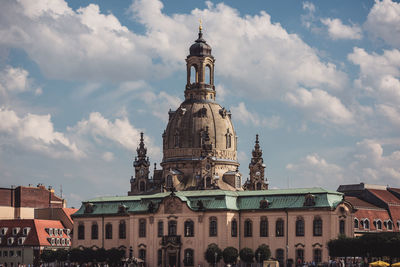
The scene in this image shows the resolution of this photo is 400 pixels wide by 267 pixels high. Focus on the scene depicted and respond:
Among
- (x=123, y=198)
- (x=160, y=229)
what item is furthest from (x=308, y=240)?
(x=123, y=198)

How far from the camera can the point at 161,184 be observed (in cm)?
15288

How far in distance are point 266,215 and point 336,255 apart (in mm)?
14585

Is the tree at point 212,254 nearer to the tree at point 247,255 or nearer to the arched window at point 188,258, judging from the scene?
the tree at point 247,255

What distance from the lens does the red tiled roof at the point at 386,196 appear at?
15539 centimetres

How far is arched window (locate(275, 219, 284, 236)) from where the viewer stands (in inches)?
4815

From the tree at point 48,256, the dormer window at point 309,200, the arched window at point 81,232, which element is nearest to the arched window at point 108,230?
the arched window at point 81,232

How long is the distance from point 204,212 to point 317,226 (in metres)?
17.1

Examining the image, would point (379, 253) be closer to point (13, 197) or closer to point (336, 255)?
point (336, 255)

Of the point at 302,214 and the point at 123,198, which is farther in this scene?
the point at 123,198

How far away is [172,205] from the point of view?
128000mm

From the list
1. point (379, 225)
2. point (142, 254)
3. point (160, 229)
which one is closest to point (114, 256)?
point (142, 254)

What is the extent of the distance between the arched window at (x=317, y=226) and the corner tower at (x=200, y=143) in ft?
96.6

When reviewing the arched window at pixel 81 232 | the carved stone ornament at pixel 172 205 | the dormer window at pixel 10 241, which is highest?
the carved stone ornament at pixel 172 205

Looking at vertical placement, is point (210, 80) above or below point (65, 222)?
above
